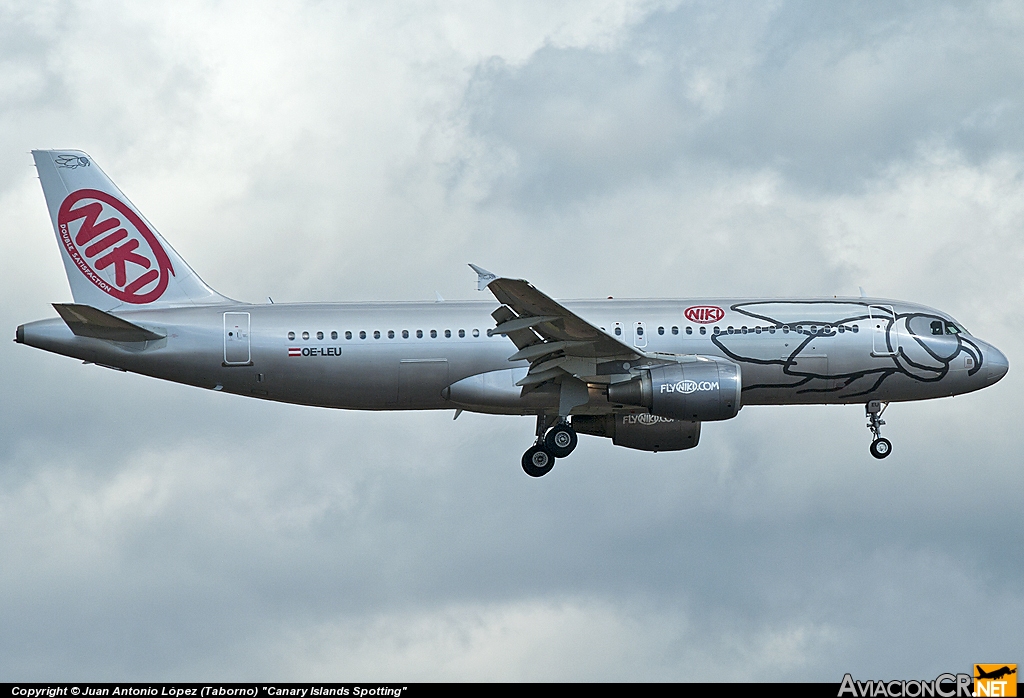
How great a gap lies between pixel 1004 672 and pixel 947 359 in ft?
43.0

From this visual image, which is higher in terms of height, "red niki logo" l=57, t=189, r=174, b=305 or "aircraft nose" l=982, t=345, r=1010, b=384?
"red niki logo" l=57, t=189, r=174, b=305

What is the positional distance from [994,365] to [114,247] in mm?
28036

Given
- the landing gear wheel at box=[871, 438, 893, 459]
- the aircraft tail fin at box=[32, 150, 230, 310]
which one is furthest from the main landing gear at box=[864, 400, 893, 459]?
the aircraft tail fin at box=[32, 150, 230, 310]

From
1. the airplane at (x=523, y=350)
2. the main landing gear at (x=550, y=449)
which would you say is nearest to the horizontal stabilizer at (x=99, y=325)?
the airplane at (x=523, y=350)

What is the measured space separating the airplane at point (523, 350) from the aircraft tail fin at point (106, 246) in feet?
0.23

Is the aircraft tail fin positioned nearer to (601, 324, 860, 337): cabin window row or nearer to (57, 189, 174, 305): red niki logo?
(57, 189, 174, 305): red niki logo

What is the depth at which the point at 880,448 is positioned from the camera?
→ 49219 millimetres

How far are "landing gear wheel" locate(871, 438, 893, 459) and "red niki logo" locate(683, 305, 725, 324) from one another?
664 centimetres

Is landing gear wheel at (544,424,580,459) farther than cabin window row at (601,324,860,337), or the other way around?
landing gear wheel at (544,424,580,459)

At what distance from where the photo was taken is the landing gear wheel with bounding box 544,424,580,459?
157ft

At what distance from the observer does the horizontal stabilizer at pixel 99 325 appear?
145ft

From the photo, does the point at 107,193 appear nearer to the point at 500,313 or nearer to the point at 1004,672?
the point at 500,313

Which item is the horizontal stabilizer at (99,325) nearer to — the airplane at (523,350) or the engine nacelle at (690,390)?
the airplane at (523,350)

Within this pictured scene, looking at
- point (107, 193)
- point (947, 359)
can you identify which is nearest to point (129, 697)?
point (107, 193)
